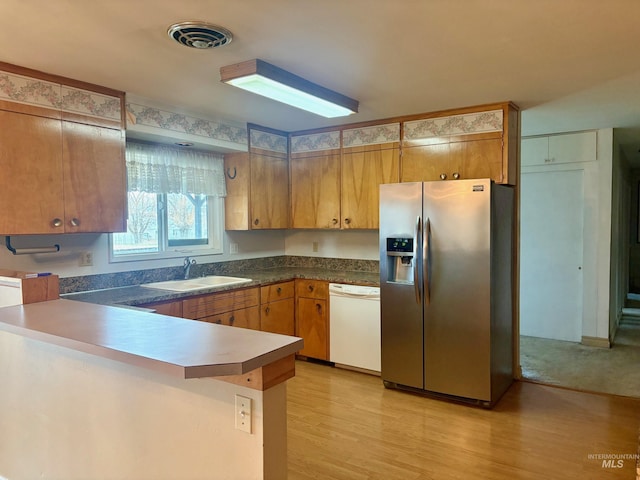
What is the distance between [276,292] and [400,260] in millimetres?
1256

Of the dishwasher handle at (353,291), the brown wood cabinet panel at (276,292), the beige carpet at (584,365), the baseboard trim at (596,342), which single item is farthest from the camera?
the baseboard trim at (596,342)

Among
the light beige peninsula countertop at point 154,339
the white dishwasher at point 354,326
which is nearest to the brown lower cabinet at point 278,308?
the white dishwasher at point 354,326

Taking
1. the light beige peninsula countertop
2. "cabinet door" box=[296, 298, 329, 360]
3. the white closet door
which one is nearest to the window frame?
"cabinet door" box=[296, 298, 329, 360]

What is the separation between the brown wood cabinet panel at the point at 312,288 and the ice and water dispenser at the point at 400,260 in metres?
0.82

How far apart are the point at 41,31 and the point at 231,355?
1876mm

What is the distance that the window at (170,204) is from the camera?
3.59 m

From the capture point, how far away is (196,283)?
3902 millimetres

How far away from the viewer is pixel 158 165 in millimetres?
3742

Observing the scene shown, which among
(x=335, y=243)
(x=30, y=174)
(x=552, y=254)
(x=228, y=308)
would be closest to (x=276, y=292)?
(x=228, y=308)

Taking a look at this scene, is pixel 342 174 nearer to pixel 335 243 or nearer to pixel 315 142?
pixel 315 142

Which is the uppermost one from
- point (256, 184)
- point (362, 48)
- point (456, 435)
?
point (362, 48)

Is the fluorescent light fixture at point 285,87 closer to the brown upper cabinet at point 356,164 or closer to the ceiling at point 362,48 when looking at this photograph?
the ceiling at point 362,48

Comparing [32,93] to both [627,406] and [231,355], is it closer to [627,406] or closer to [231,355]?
[231,355]

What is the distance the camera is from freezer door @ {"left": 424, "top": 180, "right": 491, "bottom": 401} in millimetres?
3186
